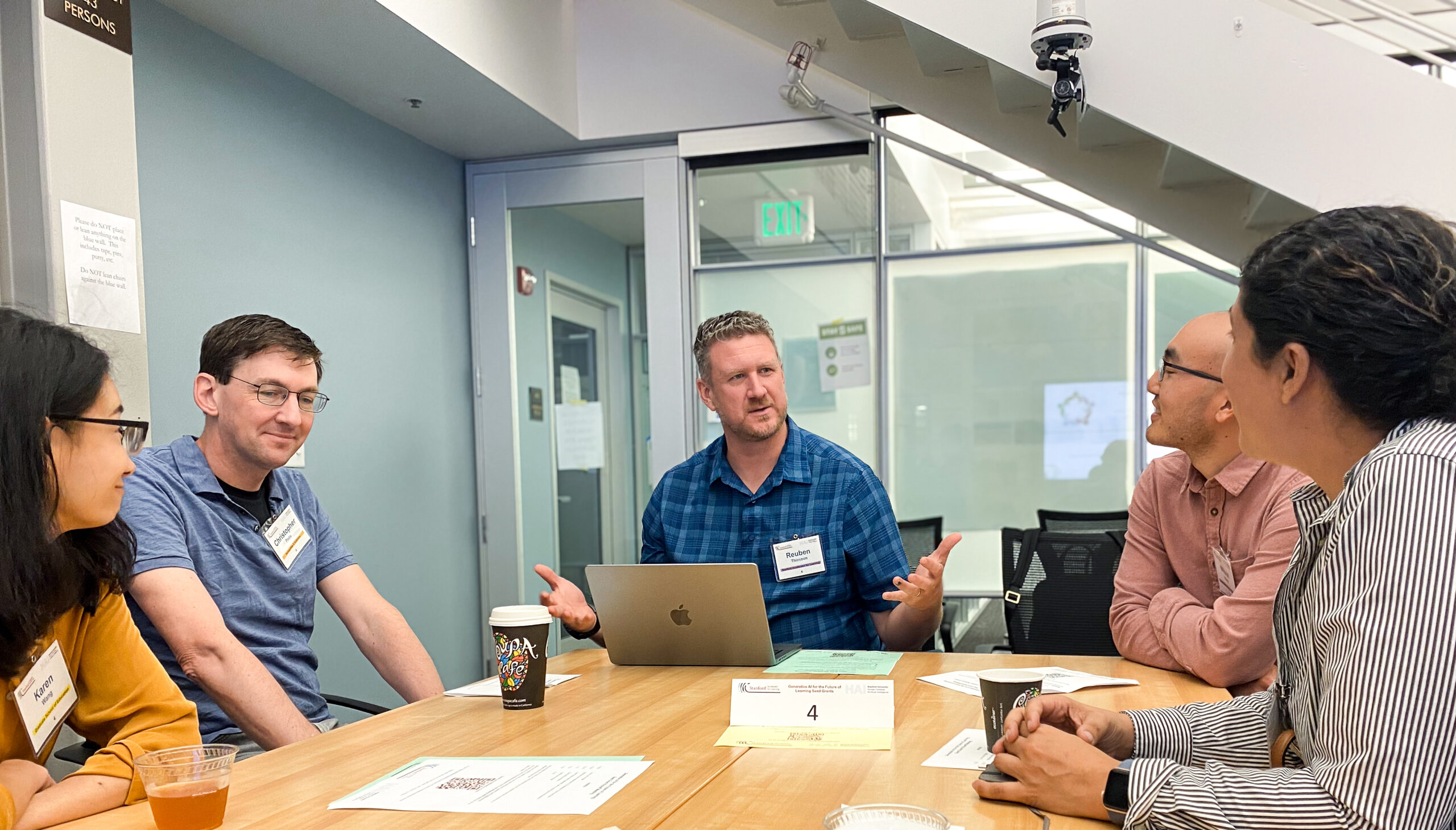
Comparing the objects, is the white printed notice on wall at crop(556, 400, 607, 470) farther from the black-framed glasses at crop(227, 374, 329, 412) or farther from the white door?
the black-framed glasses at crop(227, 374, 329, 412)

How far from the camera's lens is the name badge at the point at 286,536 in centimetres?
244

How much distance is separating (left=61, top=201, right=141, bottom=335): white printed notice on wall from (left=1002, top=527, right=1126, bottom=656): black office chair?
248 cm

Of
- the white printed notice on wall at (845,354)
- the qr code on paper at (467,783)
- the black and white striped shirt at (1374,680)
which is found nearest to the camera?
the black and white striped shirt at (1374,680)

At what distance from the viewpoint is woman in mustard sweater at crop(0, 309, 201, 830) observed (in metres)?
1.41

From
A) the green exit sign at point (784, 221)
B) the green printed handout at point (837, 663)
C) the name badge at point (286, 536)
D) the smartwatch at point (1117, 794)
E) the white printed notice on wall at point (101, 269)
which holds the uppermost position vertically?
the green exit sign at point (784, 221)

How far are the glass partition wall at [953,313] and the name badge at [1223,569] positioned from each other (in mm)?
2308

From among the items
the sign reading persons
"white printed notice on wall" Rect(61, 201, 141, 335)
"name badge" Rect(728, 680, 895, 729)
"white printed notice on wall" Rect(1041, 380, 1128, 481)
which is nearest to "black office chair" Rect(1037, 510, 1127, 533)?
"white printed notice on wall" Rect(1041, 380, 1128, 481)

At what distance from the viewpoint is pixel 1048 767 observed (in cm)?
122

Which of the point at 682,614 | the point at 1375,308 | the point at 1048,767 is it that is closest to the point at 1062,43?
the point at 682,614

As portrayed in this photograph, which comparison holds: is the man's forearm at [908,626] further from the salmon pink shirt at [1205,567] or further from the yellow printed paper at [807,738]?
the yellow printed paper at [807,738]

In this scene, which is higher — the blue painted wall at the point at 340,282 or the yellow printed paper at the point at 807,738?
the blue painted wall at the point at 340,282

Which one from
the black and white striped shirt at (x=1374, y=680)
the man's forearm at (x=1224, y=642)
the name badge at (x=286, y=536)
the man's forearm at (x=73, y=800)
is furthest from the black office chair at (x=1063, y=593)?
the man's forearm at (x=73, y=800)

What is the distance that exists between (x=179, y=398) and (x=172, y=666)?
4.27 ft

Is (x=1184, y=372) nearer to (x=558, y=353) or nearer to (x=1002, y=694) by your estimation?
(x=1002, y=694)
